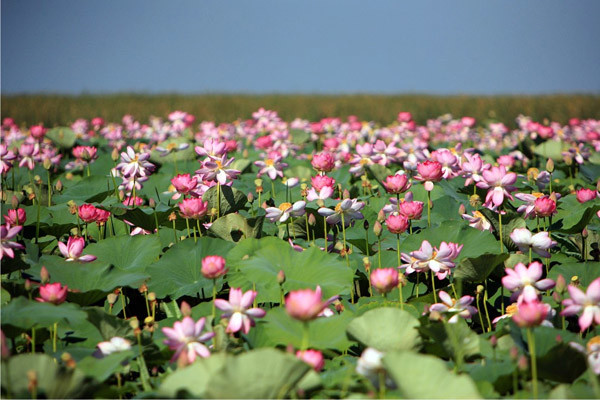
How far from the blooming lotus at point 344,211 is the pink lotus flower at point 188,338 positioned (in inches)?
33.8

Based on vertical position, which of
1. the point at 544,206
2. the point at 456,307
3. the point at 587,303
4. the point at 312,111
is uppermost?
the point at 312,111

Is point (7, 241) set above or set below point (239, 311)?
above

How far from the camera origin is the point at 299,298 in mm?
1163

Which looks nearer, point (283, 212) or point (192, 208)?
point (192, 208)

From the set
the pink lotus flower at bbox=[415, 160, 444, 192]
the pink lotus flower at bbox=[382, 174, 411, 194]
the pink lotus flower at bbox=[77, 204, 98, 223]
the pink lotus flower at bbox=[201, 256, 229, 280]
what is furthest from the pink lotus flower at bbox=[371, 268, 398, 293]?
the pink lotus flower at bbox=[77, 204, 98, 223]

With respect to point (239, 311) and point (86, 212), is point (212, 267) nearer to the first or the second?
point (239, 311)

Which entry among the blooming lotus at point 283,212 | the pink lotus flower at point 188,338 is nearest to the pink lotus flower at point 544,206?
the blooming lotus at point 283,212

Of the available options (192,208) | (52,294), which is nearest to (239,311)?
(52,294)

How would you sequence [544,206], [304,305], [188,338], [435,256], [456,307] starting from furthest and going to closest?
[544,206]
[435,256]
[456,307]
[188,338]
[304,305]

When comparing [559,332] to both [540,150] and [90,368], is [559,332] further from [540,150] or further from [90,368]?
[540,150]

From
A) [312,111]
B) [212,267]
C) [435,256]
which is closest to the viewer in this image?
[212,267]

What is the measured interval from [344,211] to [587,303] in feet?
3.10

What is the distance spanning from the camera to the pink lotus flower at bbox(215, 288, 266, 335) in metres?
1.42

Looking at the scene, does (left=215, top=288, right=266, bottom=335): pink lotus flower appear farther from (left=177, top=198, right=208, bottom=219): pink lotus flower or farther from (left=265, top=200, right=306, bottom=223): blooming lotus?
(left=265, top=200, right=306, bottom=223): blooming lotus
